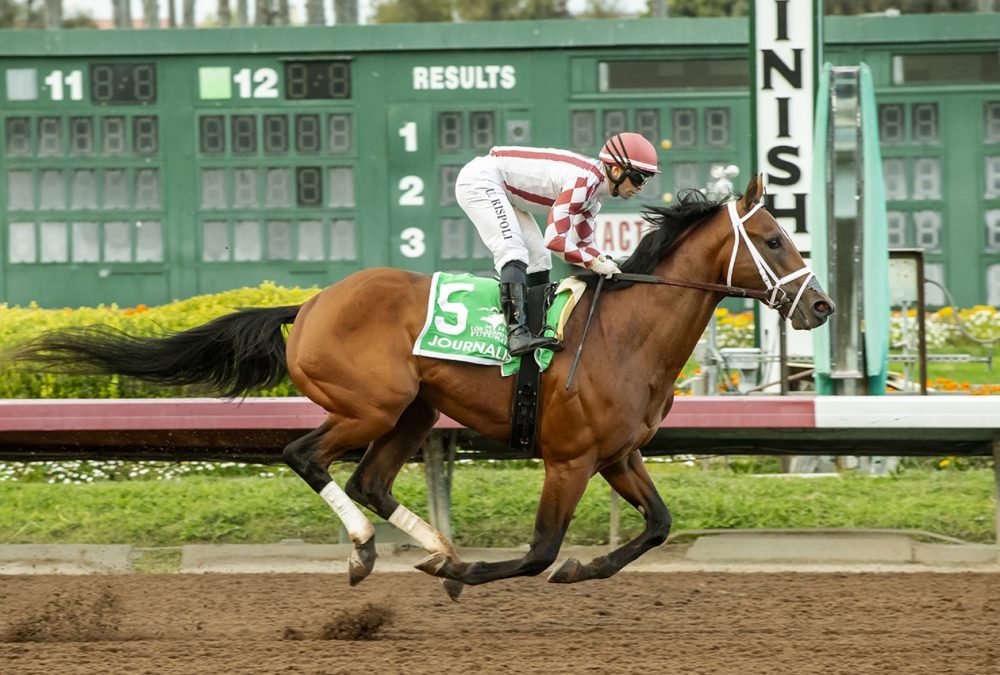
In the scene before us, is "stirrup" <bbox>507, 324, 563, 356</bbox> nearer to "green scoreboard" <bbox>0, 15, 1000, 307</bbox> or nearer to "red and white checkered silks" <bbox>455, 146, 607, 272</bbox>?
"red and white checkered silks" <bbox>455, 146, 607, 272</bbox>

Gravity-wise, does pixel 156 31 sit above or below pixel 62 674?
above

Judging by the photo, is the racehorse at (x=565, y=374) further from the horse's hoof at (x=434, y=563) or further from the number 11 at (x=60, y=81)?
the number 11 at (x=60, y=81)

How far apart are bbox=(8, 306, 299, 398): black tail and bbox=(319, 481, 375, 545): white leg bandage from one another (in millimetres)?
646

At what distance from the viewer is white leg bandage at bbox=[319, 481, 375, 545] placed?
5.16 m

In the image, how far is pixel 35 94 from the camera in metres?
11.1

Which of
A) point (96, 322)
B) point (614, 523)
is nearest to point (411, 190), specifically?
point (96, 322)

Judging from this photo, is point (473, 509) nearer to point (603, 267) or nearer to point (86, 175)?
point (603, 267)

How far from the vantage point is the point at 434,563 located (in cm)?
510

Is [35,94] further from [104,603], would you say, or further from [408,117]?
[104,603]

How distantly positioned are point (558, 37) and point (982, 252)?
3.69m

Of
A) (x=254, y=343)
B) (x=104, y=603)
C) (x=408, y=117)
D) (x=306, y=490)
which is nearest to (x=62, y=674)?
(x=104, y=603)

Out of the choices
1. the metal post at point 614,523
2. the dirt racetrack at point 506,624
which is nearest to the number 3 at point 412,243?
the metal post at point 614,523

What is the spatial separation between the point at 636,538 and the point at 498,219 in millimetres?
1271

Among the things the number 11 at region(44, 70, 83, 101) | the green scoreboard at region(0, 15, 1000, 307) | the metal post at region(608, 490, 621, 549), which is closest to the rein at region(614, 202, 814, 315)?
the metal post at region(608, 490, 621, 549)
